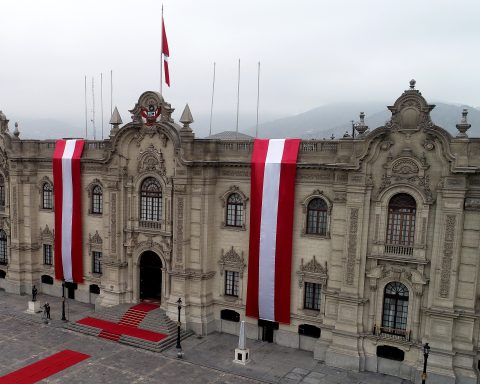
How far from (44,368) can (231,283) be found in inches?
552

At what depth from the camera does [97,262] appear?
42062 mm

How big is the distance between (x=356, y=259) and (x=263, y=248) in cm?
681

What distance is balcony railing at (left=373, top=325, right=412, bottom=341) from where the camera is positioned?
29.7 meters

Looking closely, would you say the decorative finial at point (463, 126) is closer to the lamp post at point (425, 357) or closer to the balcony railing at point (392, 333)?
the lamp post at point (425, 357)

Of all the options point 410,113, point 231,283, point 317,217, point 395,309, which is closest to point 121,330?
point 231,283

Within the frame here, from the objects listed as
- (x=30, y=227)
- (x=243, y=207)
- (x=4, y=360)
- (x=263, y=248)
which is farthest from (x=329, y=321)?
(x=30, y=227)

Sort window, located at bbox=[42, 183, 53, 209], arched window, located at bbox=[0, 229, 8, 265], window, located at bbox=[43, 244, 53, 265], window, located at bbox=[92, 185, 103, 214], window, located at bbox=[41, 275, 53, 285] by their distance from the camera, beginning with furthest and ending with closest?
arched window, located at bbox=[0, 229, 8, 265] → window, located at bbox=[41, 275, 53, 285] → window, located at bbox=[43, 244, 53, 265] → window, located at bbox=[42, 183, 53, 209] → window, located at bbox=[92, 185, 103, 214]

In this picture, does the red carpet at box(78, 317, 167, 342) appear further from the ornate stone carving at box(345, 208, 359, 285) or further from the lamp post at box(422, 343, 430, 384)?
the lamp post at box(422, 343, 430, 384)

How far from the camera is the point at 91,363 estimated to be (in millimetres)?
31375

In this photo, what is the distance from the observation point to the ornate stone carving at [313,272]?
32.8 metres

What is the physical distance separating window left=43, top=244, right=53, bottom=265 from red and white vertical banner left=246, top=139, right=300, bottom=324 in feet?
69.4

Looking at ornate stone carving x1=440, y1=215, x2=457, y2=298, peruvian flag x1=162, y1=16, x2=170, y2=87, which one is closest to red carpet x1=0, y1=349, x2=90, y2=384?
peruvian flag x1=162, y1=16, x2=170, y2=87

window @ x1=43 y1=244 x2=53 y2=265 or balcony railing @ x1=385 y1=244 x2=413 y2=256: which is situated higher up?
balcony railing @ x1=385 y1=244 x2=413 y2=256

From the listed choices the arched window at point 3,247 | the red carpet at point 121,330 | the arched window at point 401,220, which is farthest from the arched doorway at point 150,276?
the arched window at point 401,220
